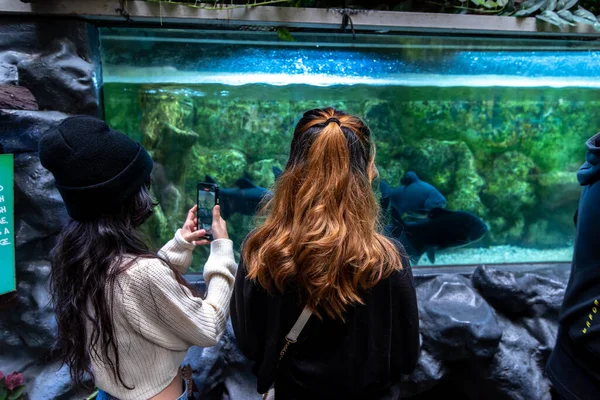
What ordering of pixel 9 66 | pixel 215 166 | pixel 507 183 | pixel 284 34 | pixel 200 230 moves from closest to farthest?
1. pixel 200 230
2. pixel 9 66
3. pixel 284 34
4. pixel 215 166
5. pixel 507 183

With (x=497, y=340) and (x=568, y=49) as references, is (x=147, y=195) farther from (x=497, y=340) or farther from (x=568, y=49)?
(x=568, y=49)

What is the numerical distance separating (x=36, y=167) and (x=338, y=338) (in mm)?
2342

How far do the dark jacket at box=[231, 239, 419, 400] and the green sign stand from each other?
5.45 ft

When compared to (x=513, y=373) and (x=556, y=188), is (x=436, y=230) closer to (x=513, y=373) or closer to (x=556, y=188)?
(x=513, y=373)

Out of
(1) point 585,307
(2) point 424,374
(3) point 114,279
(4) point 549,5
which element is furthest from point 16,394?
(4) point 549,5

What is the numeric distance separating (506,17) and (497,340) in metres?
2.39

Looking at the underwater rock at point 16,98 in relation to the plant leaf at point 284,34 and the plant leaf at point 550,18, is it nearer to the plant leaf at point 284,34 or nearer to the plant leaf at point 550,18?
the plant leaf at point 284,34

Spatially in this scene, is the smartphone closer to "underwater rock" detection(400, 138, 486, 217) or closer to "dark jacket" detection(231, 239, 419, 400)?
"dark jacket" detection(231, 239, 419, 400)

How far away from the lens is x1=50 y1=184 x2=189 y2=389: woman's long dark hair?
1396mm

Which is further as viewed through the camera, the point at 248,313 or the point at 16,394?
the point at 16,394

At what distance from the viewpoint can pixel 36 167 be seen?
2752mm

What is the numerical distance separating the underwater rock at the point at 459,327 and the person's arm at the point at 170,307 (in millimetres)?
1943

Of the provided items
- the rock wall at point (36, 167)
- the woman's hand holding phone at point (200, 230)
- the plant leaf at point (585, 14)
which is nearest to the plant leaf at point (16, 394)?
the rock wall at point (36, 167)

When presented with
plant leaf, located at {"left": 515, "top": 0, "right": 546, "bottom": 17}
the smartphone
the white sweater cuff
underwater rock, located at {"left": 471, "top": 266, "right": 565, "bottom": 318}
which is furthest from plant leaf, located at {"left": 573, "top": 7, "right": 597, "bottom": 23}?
the white sweater cuff
